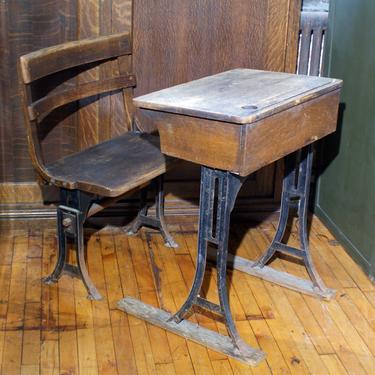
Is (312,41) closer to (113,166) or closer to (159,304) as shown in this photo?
(113,166)

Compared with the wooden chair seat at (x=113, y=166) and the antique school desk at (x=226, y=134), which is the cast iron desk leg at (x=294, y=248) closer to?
the antique school desk at (x=226, y=134)

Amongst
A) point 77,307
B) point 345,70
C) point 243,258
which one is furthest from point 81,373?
point 345,70

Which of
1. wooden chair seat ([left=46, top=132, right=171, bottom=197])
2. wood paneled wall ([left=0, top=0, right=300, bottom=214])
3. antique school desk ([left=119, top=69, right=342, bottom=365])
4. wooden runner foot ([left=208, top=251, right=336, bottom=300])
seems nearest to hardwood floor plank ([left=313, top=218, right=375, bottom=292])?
wooden runner foot ([left=208, top=251, right=336, bottom=300])

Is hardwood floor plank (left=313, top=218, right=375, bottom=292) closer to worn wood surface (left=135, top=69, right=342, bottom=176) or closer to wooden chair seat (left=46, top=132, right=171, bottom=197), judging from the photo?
worn wood surface (left=135, top=69, right=342, bottom=176)

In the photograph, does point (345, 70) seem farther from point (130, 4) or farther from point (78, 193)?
point (78, 193)

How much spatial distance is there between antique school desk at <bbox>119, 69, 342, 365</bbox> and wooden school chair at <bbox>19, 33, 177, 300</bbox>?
0.35 m

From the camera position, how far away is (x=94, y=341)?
283 cm

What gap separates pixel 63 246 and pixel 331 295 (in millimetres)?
1156

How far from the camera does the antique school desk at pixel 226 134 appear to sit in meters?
2.48

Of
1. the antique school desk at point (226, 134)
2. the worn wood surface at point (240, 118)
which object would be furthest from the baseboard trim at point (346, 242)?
the worn wood surface at point (240, 118)

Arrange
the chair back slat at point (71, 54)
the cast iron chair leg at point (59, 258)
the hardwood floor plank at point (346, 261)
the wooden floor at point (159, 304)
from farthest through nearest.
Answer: the hardwood floor plank at point (346, 261)
the cast iron chair leg at point (59, 258)
the chair back slat at point (71, 54)
the wooden floor at point (159, 304)

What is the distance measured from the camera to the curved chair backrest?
2.92 m

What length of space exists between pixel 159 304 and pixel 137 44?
1.22 m

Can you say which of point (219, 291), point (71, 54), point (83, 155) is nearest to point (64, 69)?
point (71, 54)
